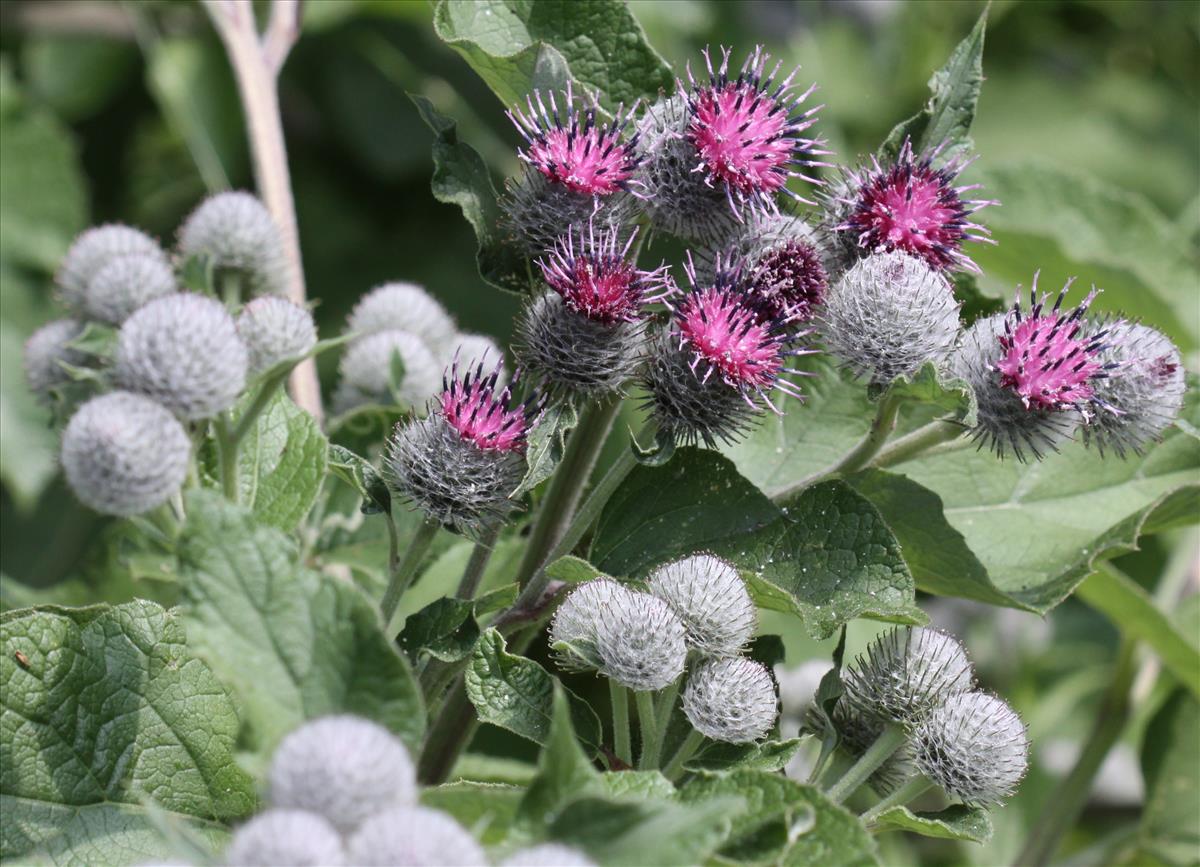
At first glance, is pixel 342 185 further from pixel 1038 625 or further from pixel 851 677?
pixel 851 677

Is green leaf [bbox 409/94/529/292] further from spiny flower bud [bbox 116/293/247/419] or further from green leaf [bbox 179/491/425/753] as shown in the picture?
green leaf [bbox 179/491/425/753]

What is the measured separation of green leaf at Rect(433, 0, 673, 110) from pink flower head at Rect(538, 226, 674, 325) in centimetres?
45

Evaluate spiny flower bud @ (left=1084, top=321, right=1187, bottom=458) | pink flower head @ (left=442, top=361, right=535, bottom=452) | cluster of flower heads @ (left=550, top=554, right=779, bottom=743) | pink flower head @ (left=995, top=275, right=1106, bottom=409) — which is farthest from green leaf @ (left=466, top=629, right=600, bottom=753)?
spiny flower bud @ (left=1084, top=321, right=1187, bottom=458)

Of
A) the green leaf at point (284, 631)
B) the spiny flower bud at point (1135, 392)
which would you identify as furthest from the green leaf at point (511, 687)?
the spiny flower bud at point (1135, 392)

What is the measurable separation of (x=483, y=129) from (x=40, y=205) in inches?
75.2

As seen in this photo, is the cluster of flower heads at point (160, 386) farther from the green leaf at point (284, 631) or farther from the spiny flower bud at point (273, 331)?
the green leaf at point (284, 631)

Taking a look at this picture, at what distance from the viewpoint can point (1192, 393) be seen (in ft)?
9.25

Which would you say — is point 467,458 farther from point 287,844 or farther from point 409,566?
point 287,844

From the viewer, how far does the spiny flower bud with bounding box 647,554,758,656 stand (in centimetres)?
197

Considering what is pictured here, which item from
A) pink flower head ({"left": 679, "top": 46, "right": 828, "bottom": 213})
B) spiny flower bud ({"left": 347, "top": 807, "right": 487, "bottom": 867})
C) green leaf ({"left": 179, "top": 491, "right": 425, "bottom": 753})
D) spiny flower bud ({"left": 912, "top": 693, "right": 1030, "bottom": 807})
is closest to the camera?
spiny flower bud ({"left": 347, "top": 807, "right": 487, "bottom": 867})

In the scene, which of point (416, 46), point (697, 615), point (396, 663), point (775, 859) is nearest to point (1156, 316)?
point (697, 615)

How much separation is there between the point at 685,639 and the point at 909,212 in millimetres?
804

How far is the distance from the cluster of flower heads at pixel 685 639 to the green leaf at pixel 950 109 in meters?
0.90

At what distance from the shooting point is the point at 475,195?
7.69 ft
